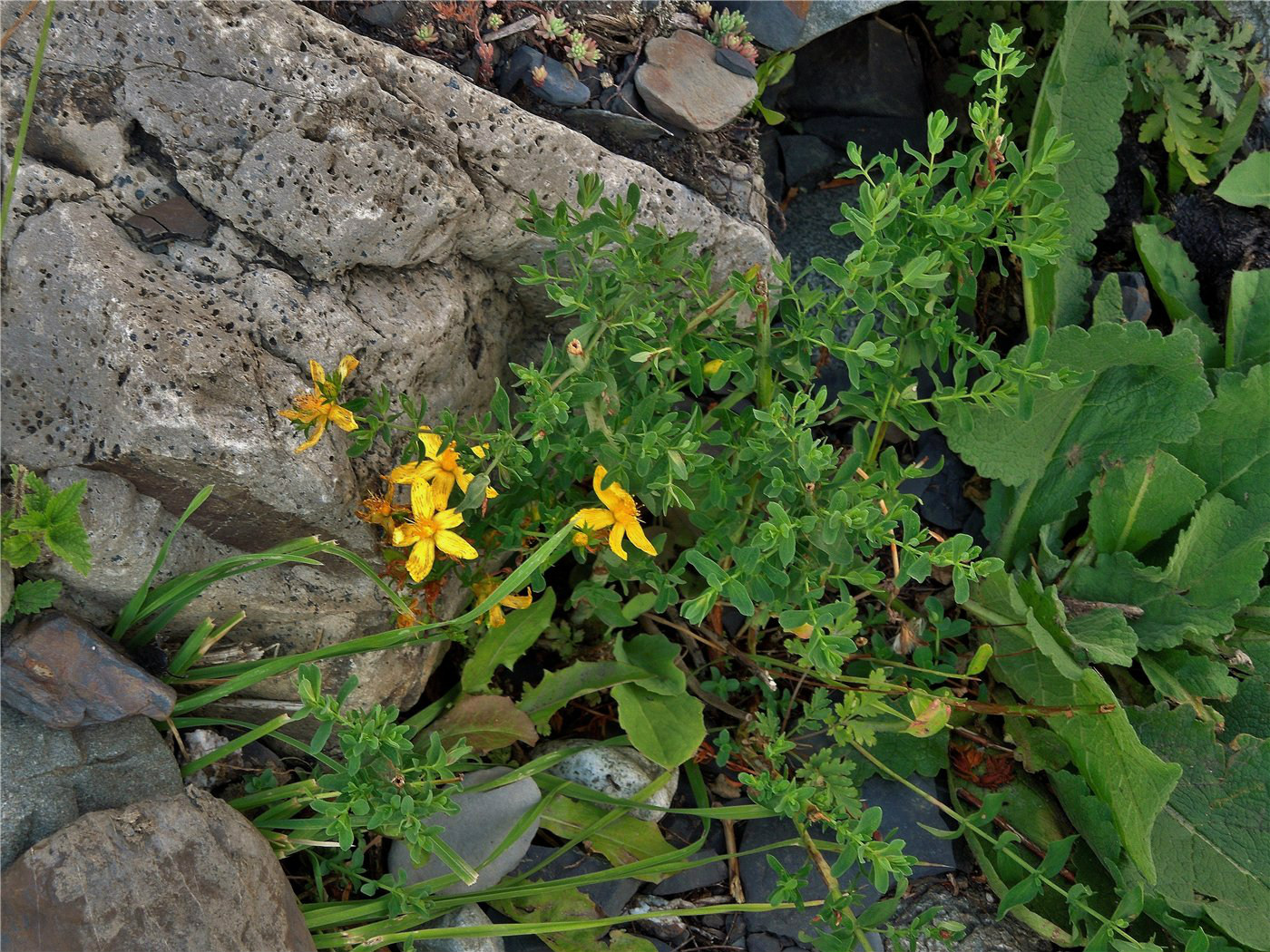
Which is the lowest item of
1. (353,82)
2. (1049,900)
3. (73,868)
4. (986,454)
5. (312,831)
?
(1049,900)

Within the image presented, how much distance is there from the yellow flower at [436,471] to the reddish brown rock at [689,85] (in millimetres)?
1287

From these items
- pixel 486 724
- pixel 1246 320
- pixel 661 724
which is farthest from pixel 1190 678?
pixel 486 724

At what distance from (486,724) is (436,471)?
2.91 feet

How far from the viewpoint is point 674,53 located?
9.30ft

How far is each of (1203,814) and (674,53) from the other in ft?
8.54

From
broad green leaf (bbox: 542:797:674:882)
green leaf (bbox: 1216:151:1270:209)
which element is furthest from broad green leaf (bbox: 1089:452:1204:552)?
broad green leaf (bbox: 542:797:674:882)

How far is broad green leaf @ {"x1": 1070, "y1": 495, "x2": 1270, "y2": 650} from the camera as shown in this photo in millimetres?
2770

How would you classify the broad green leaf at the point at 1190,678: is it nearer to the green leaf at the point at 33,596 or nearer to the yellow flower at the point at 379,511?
the yellow flower at the point at 379,511

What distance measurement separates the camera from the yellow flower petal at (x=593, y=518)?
2.10 meters

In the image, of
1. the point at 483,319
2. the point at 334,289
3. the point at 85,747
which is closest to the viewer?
the point at 85,747

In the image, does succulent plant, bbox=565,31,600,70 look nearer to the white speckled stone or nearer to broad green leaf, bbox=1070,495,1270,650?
the white speckled stone

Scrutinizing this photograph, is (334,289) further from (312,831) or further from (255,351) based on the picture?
(312,831)

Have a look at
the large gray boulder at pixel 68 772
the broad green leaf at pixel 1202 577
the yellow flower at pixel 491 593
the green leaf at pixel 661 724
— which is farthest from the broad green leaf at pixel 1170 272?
the large gray boulder at pixel 68 772

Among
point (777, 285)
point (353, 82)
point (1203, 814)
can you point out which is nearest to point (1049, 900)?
point (1203, 814)
